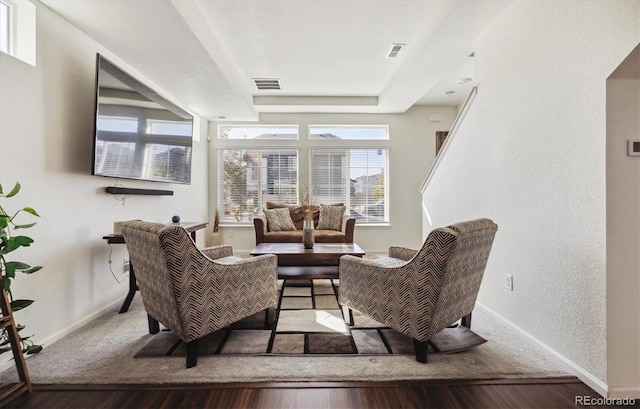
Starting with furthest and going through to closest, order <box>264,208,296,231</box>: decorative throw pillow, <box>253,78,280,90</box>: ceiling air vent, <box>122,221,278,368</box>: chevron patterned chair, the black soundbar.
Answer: <box>264,208,296,231</box>: decorative throw pillow → <box>253,78,280,90</box>: ceiling air vent → the black soundbar → <box>122,221,278,368</box>: chevron patterned chair

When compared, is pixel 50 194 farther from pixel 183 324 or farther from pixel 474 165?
pixel 474 165

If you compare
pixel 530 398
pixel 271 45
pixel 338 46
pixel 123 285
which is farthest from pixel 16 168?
pixel 530 398

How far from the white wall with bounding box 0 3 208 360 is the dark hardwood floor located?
0.72 meters

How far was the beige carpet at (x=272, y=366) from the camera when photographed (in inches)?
64.2

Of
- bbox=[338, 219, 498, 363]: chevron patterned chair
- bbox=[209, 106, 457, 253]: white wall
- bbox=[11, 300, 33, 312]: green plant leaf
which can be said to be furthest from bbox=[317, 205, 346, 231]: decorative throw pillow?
bbox=[11, 300, 33, 312]: green plant leaf

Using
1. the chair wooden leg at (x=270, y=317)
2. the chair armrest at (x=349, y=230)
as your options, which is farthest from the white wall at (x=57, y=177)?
the chair armrest at (x=349, y=230)

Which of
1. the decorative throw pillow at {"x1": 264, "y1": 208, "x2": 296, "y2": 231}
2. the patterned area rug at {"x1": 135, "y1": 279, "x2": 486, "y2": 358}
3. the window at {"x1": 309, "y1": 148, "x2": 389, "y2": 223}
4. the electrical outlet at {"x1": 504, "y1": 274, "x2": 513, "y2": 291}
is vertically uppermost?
the window at {"x1": 309, "y1": 148, "x2": 389, "y2": 223}

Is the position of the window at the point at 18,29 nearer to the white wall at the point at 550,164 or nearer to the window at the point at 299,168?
the window at the point at 299,168

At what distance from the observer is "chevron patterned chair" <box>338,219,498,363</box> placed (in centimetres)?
162

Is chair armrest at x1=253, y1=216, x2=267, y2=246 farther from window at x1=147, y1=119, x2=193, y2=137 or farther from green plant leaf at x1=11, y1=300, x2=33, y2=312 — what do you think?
green plant leaf at x1=11, y1=300, x2=33, y2=312

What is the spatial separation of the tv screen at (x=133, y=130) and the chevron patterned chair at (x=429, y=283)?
227 cm

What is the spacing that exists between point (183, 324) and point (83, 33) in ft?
8.36

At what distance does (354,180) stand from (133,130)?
362 cm

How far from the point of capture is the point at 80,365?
5.76 ft
